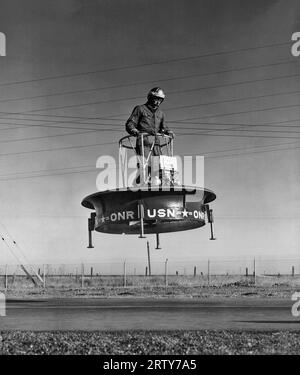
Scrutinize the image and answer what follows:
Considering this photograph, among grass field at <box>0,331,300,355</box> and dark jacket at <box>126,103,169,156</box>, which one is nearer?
grass field at <box>0,331,300,355</box>

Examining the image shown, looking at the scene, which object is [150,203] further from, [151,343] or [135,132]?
[151,343]

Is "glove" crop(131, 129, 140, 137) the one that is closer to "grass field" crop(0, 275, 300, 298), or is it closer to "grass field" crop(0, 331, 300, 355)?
"grass field" crop(0, 331, 300, 355)

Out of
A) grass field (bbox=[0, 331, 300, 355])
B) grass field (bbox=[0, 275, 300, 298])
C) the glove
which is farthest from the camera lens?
grass field (bbox=[0, 275, 300, 298])

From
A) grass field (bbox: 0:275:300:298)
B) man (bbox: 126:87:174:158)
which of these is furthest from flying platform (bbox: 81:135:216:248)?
grass field (bbox: 0:275:300:298)

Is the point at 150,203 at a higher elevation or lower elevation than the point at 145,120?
lower

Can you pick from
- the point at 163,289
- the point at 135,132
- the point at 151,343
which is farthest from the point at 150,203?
the point at 163,289

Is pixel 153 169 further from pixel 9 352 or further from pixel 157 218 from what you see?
pixel 9 352

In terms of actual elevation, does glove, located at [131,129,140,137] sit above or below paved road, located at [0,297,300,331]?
above

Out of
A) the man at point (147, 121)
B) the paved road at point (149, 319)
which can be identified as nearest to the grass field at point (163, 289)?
the paved road at point (149, 319)

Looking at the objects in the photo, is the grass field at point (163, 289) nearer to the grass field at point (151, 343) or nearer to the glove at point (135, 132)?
the glove at point (135, 132)

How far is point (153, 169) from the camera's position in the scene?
12.8 meters
